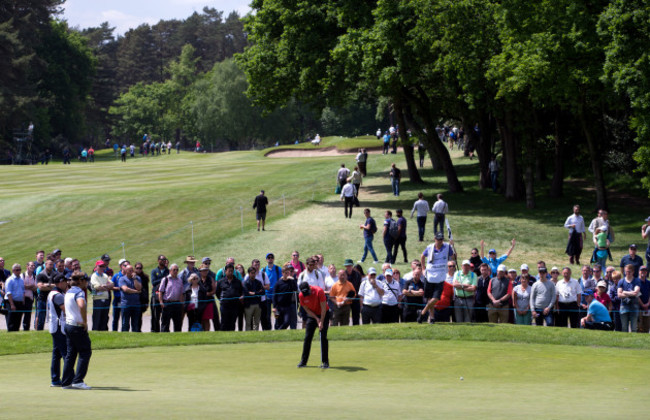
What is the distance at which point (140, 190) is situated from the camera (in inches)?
1861

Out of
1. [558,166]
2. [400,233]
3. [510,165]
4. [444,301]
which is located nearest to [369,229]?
[400,233]

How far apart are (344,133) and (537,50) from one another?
85285 millimetres

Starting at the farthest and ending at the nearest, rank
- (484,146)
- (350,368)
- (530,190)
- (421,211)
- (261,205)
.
Answer: (484,146) → (530,190) → (261,205) → (421,211) → (350,368)

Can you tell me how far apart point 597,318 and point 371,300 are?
5251mm

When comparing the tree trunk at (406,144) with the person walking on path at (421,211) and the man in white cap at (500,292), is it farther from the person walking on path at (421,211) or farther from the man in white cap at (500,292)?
the man in white cap at (500,292)

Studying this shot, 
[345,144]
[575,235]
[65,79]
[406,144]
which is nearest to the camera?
[575,235]

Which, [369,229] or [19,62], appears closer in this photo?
[369,229]

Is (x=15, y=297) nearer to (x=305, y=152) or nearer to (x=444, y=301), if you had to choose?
(x=444, y=301)

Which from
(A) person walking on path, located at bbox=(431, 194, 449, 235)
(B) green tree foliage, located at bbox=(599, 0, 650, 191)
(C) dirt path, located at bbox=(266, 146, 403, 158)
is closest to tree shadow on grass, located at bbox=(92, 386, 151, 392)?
(A) person walking on path, located at bbox=(431, 194, 449, 235)

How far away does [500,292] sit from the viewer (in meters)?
19.7

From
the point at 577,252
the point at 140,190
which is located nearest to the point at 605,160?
the point at 577,252

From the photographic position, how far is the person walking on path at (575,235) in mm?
28469

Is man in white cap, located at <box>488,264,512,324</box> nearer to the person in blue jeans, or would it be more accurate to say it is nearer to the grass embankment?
the person in blue jeans

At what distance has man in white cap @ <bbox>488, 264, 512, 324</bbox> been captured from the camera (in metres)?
19.7
